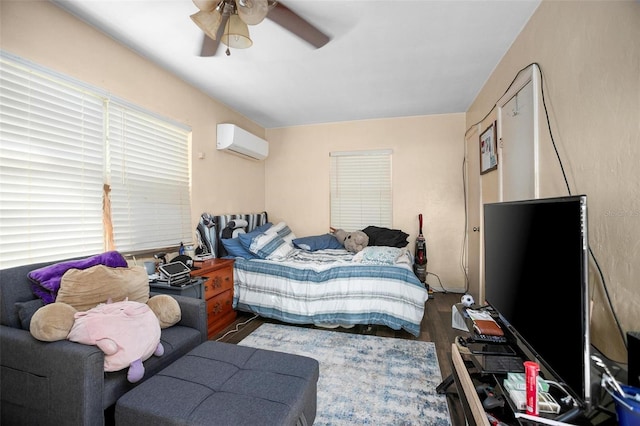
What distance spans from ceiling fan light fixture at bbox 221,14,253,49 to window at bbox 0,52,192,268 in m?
1.18

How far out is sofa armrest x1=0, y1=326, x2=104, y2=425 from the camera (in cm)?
115

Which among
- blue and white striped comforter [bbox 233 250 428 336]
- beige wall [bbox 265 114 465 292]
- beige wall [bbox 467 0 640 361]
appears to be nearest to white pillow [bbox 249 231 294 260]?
blue and white striped comforter [bbox 233 250 428 336]

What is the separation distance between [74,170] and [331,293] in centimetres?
231

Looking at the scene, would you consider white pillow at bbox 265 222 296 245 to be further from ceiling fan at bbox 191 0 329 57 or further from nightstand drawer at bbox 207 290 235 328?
ceiling fan at bbox 191 0 329 57

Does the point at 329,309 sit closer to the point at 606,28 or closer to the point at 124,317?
the point at 124,317

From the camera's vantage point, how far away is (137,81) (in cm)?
235

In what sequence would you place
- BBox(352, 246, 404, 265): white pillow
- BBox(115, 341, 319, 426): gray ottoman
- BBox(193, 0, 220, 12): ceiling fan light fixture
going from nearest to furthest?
BBox(115, 341, 319, 426): gray ottoman
BBox(193, 0, 220, 12): ceiling fan light fixture
BBox(352, 246, 404, 265): white pillow

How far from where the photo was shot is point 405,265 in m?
2.72

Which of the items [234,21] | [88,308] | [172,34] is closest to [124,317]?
[88,308]

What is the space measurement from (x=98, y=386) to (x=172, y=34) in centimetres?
232

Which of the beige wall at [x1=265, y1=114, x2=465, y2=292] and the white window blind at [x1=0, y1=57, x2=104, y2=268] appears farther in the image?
the beige wall at [x1=265, y1=114, x2=465, y2=292]

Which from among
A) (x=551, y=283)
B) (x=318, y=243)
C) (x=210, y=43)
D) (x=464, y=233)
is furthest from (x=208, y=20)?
(x=464, y=233)

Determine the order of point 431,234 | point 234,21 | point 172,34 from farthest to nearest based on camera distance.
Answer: point 431,234 < point 172,34 < point 234,21

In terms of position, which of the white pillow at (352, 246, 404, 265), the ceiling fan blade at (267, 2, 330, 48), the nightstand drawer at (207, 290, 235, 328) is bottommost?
the nightstand drawer at (207, 290, 235, 328)
